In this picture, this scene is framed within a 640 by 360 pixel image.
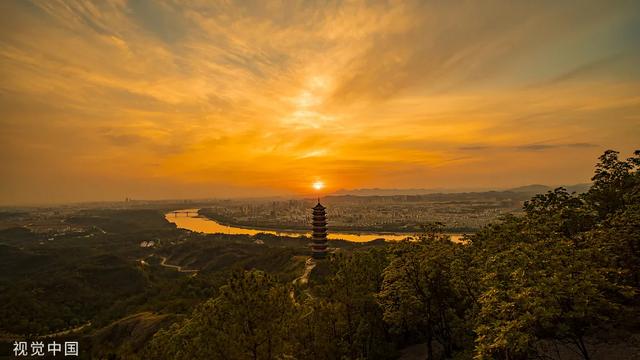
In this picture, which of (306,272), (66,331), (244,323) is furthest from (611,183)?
(66,331)

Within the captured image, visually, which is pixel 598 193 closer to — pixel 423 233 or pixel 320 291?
pixel 423 233

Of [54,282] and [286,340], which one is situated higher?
[286,340]

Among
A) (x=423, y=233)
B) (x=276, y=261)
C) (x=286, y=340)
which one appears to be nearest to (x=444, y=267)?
(x=423, y=233)

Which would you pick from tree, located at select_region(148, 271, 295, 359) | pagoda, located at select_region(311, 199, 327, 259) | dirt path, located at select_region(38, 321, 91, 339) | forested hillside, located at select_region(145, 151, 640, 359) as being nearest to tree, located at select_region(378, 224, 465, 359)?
forested hillside, located at select_region(145, 151, 640, 359)

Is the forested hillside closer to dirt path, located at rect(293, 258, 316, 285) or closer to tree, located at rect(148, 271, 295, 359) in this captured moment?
tree, located at rect(148, 271, 295, 359)

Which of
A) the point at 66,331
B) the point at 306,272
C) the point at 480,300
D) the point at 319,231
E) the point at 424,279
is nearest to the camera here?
the point at 480,300

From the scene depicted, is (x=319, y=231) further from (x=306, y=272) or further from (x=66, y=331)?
(x=66, y=331)
